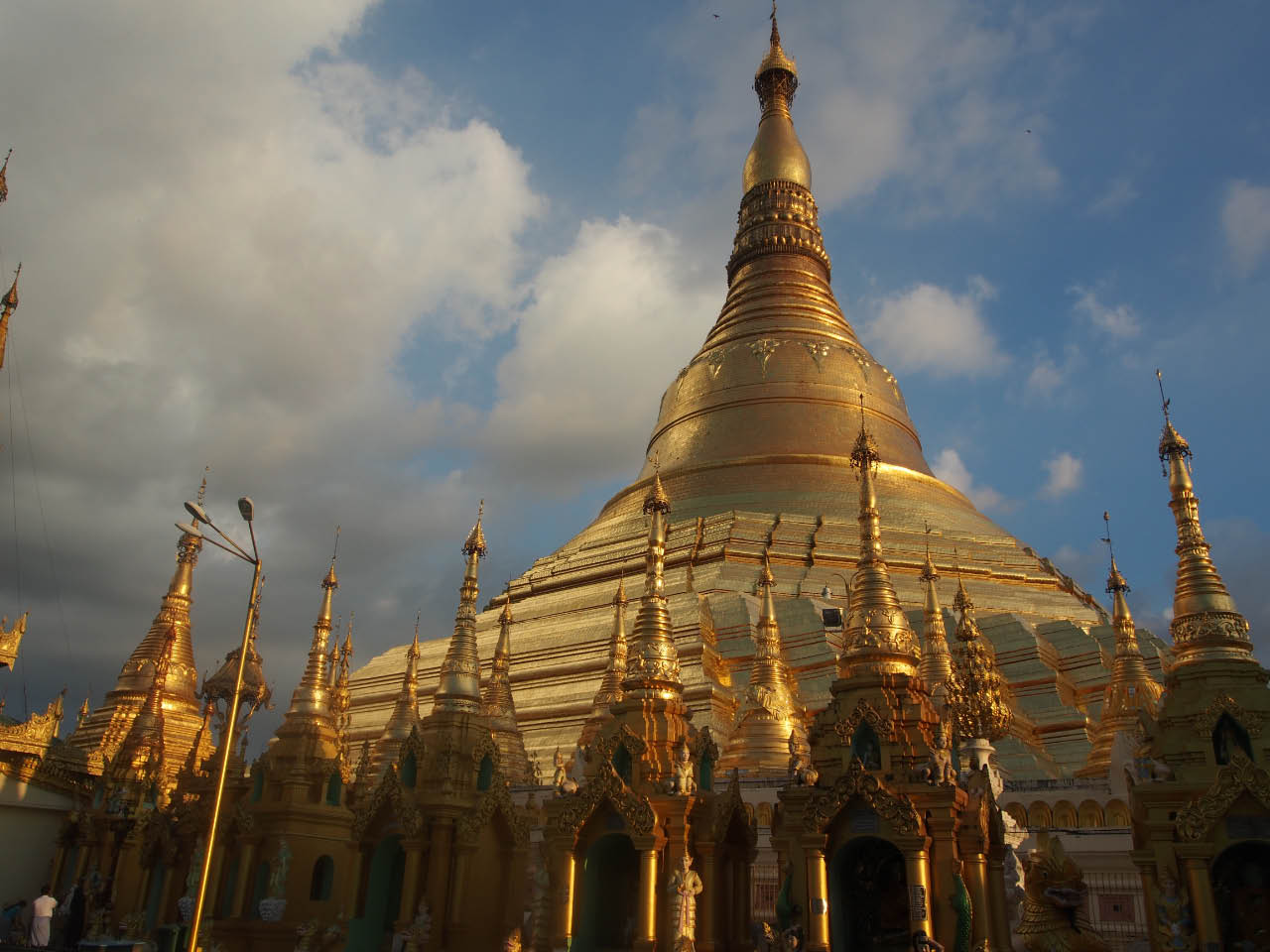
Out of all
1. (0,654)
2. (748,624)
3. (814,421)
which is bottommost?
(0,654)

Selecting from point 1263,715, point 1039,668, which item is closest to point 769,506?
point 1039,668

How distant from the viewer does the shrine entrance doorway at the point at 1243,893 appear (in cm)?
1026

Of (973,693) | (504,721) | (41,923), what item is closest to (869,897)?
(973,693)

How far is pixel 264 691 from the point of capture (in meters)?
35.3

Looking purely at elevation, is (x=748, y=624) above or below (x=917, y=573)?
below

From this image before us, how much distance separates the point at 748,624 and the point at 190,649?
17935 millimetres

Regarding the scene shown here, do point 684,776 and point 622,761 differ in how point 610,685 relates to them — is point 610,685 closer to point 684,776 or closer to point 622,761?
point 622,761

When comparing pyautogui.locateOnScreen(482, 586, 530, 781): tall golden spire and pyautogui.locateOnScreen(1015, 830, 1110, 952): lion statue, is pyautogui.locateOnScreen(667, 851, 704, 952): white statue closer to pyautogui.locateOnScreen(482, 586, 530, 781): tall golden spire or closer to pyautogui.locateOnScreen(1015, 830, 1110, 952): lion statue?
pyautogui.locateOnScreen(1015, 830, 1110, 952): lion statue

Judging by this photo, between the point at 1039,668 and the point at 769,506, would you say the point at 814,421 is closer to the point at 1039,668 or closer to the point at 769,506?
the point at 769,506

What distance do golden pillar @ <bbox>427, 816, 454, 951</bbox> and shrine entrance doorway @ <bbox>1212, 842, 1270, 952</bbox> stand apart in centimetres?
933

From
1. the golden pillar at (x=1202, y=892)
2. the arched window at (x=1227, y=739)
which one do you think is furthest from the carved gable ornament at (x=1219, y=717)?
the golden pillar at (x=1202, y=892)

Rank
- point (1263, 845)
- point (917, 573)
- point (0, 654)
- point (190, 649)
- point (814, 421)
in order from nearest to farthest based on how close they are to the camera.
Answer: point (1263, 845) → point (0, 654) → point (917, 573) → point (190, 649) → point (814, 421)

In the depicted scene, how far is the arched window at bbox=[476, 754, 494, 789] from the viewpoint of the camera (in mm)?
14898

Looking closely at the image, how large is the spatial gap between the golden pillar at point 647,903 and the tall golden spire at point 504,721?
6.31 meters
